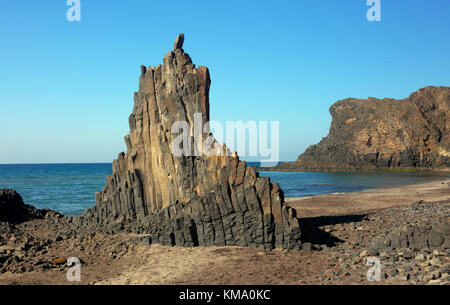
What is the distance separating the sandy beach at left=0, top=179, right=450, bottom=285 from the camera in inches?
525

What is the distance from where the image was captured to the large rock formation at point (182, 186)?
1831cm

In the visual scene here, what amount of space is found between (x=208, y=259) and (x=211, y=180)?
171 inches

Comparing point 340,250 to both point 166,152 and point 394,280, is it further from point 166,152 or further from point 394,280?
point 166,152

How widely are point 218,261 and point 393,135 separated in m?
115

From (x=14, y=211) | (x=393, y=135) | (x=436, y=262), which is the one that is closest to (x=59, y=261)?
(x=436, y=262)

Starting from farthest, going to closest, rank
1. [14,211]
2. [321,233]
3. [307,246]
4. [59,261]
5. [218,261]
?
[14,211] → [321,233] → [59,261] → [307,246] → [218,261]

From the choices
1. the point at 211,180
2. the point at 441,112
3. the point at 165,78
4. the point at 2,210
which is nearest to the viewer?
the point at 211,180

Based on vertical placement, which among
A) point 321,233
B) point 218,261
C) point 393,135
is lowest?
point 218,261

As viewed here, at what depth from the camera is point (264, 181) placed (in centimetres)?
1823

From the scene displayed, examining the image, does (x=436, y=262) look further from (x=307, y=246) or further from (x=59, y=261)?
(x=59, y=261)

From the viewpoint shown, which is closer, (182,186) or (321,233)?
(321,233)

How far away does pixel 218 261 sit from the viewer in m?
16.6

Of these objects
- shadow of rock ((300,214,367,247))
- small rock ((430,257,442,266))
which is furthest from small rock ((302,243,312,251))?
small rock ((430,257,442,266))

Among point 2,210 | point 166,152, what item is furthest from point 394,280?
point 2,210
